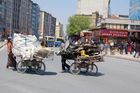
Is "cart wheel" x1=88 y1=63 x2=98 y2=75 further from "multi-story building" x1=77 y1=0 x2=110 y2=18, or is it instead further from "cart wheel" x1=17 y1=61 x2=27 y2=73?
"multi-story building" x1=77 y1=0 x2=110 y2=18

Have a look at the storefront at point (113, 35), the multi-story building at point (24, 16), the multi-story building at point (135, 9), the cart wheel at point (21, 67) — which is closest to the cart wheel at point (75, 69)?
the cart wheel at point (21, 67)

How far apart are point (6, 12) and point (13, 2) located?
16.3 metres

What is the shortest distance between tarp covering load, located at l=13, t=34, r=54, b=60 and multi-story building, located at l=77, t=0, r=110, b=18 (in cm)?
13822

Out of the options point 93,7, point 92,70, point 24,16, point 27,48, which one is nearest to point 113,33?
point 92,70

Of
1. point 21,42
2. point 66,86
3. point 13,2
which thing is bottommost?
point 66,86

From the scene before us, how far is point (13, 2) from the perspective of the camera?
161375 millimetres

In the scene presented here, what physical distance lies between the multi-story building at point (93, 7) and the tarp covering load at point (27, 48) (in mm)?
138223

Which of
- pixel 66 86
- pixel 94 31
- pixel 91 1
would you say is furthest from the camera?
pixel 91 1

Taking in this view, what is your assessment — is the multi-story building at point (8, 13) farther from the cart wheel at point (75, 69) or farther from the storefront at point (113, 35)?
the cart wheel at point (75, 69)

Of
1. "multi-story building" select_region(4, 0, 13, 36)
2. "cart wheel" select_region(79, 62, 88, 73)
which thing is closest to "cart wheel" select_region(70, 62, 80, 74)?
"cart wheel" select_region(79, 62, 88, 73)

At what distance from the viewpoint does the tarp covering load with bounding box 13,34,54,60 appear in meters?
17.8

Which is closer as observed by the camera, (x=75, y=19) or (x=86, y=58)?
(x=86, y=58)

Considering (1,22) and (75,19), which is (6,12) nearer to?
(1,22)

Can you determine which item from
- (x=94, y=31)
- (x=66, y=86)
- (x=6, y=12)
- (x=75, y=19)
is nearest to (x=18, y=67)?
(x=66, y=86)
